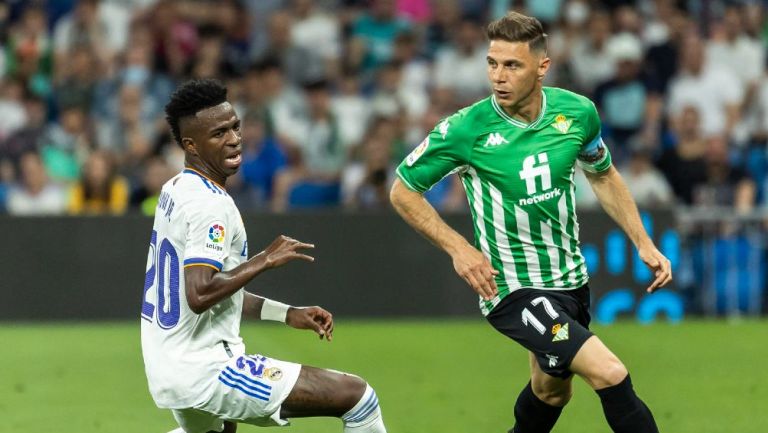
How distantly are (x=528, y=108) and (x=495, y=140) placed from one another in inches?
9.8

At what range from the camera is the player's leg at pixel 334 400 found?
20.5 ft

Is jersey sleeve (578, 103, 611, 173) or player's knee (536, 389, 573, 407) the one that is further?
player's knee (536, 389, 573, 407)

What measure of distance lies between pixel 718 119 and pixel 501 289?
10.8m

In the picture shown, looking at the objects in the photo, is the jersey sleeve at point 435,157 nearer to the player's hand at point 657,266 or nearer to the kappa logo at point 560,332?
the kappa logo at point 560,332

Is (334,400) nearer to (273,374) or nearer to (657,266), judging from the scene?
(273,374)

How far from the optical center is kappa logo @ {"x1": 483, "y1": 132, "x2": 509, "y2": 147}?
23.4 ft

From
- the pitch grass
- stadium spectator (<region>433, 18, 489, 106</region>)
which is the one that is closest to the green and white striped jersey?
the pitch grass

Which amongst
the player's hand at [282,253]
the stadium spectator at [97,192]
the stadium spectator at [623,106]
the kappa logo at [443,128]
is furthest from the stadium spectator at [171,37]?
the player's hand at [282,253]

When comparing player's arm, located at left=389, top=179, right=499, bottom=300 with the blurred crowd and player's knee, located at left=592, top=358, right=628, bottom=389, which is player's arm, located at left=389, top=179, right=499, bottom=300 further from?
the blurred crowd

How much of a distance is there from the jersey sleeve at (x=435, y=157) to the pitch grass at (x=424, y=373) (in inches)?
94.1

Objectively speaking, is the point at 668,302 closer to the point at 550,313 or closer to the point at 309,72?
the point at 309,72

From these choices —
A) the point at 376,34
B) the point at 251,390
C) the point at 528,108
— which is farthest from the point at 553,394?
the point at 376,34

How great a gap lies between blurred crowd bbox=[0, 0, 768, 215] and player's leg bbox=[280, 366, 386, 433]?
9.12 meters

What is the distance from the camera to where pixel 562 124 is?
23.7 ft
